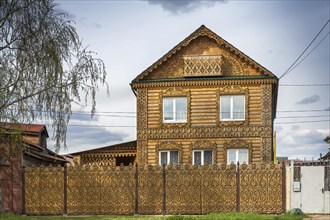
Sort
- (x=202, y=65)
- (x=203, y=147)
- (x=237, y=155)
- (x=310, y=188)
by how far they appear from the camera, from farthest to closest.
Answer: (x=202, y=65)
(x=203, y=147)
(x=237, y=155)
(x=310, y=188)

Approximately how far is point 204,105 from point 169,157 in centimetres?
395

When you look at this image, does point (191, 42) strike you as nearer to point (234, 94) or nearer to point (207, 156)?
point (234, 94)

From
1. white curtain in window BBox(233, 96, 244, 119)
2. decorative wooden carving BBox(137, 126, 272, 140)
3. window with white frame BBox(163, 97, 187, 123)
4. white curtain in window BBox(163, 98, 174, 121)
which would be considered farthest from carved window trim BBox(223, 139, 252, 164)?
white curtain in window BBox(163, 98, 174, 121)

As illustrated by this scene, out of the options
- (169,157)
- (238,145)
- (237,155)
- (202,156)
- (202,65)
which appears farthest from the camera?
(202,65)

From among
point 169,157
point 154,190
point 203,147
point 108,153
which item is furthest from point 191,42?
point 154,190

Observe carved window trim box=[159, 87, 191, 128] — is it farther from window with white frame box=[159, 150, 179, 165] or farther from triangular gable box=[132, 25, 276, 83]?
window with white frame box=[159, 150, 179, 165]

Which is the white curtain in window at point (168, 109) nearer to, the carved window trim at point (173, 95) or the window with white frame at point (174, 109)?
the window with white frame at point (174, 109)

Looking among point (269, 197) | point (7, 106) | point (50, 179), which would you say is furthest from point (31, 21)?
point (269, 197)

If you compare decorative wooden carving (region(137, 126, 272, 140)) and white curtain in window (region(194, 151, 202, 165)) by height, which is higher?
decorative wooden carving (region(137, 126, 272, 140))

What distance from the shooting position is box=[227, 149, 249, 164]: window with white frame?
105 ft

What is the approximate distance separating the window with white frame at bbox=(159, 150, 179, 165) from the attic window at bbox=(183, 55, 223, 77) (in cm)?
495

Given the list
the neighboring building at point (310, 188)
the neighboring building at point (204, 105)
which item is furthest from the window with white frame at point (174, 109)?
the neighboring building at point (310, 188)

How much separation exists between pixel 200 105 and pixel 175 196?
9.72 m

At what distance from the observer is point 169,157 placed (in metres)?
32.8
